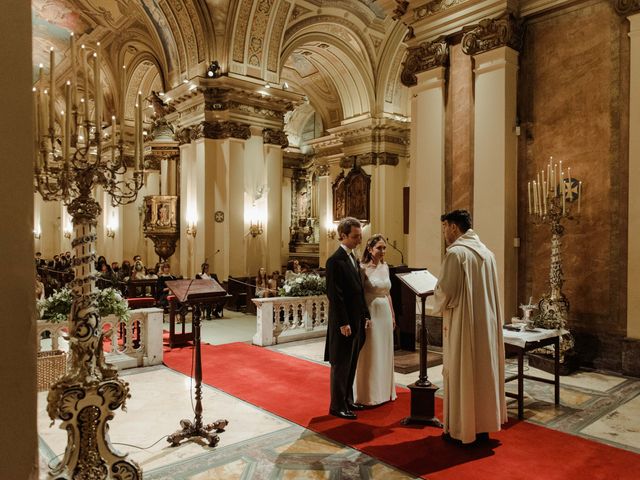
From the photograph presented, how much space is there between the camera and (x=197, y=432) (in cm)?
447

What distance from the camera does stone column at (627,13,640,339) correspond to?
254 inches

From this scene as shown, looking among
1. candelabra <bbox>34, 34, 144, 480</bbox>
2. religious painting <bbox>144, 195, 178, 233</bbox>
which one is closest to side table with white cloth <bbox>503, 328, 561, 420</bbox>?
candelabra <bbox>34, 34, 144, 480</bbox>

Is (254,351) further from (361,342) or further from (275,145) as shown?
(275,145)

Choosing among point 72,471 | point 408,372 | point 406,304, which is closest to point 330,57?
point 406,304

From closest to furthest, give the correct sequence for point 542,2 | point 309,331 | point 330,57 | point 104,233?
point 542,2 → point 309,331 → point 330,57 → point 104,233

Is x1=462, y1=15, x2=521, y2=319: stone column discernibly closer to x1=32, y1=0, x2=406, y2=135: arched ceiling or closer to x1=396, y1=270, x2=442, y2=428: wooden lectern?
x1=396, y1=270, x2=442, y2=428: wooden lectern

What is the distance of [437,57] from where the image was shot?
848 centimetres

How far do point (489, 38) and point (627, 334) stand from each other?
4.86 metres

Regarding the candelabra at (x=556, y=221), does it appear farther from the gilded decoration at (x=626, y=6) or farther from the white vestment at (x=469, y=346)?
the white vestment at (x=469, y=346)

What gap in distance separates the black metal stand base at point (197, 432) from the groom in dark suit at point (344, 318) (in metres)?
1.18

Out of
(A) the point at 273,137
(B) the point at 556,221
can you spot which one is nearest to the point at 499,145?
(B) the point at 556,221

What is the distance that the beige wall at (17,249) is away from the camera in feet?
3.46

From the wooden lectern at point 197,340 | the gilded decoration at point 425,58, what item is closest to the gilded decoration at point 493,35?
the gilded decoration at point 425,58

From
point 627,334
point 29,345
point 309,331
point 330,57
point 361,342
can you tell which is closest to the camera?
point 29,345
